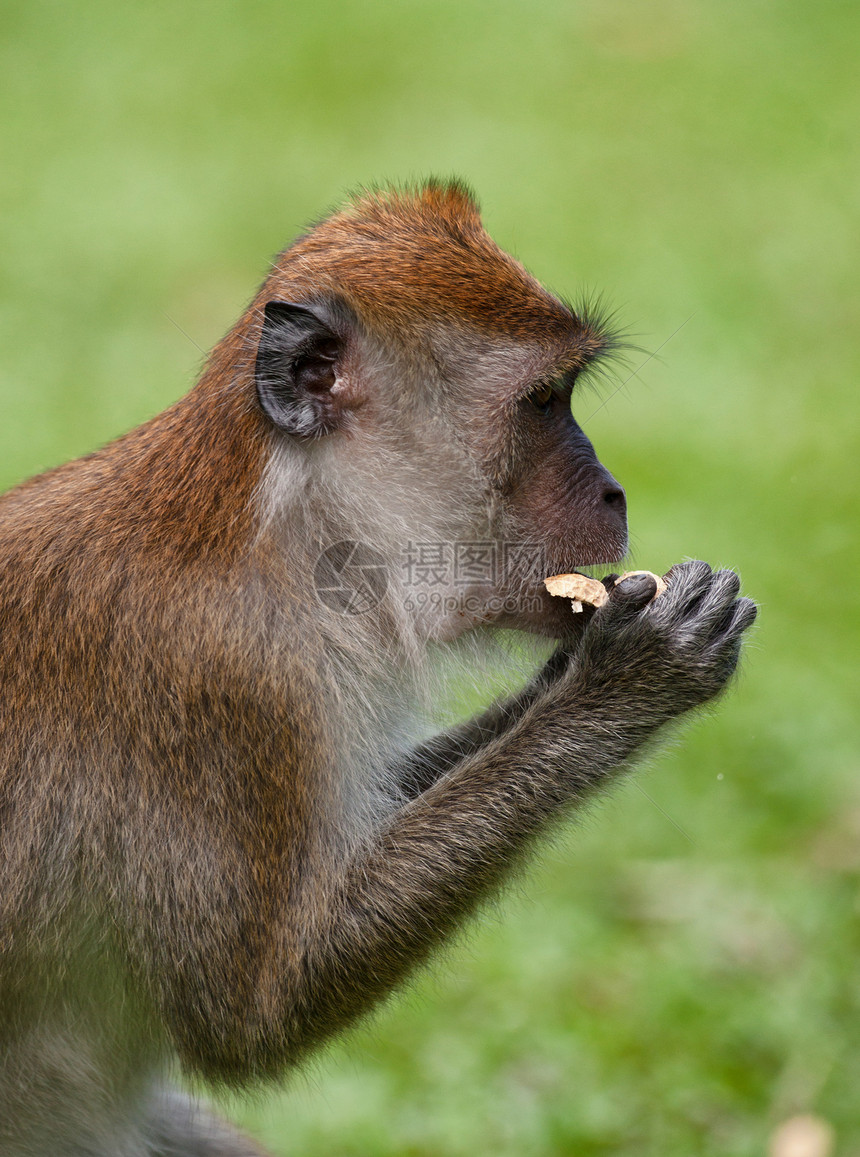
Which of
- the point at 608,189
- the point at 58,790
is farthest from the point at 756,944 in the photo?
the point at 608,189

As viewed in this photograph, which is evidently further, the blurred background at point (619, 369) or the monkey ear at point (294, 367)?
the blurred background at point (619, 369)

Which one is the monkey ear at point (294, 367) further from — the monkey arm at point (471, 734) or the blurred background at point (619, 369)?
the blurred background at point (619, 369)

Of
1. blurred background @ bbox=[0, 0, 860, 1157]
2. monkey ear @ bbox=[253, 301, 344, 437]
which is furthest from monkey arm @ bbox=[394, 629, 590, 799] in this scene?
monkey ear @ bbox=[253, 301, 344, 437]

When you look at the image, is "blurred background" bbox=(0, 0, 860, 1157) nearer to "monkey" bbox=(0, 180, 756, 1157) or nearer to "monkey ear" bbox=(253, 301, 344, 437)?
"monkey" bbox=(0, 180, 756, 1157)

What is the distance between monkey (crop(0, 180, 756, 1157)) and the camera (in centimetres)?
353

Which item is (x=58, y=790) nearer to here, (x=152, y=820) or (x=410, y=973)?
(x=152, y=820)

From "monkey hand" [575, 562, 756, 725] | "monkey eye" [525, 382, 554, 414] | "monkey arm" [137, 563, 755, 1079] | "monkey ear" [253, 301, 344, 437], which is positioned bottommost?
"monkey arm" [137, 563, 755, 1079]

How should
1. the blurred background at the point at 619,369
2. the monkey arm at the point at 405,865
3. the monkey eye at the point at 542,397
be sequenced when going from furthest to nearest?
the blurred background at the point at 619,369 → the monkey eye at the point at 542,397 → the monkey arm at the point at 405,865

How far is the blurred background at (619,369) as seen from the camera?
16.6 feet

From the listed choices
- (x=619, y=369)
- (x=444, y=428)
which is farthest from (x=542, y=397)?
(x=619, y=369)

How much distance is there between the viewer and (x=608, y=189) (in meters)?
13.6

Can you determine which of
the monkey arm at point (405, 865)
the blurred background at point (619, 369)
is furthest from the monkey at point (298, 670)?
the blurred background at point (619, 369)

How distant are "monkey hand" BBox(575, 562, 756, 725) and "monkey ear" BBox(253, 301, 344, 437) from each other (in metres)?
0.88

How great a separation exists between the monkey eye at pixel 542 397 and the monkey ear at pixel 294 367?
1.80 ft
